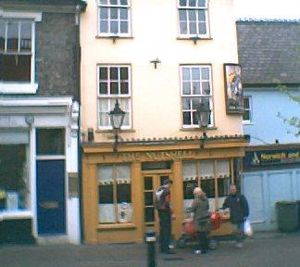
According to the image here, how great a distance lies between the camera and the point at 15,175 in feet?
50.7

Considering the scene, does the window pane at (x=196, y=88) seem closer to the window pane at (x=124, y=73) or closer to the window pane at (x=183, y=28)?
the window pane at (x=183, y=28)

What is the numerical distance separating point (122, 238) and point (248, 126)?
7.27 metres

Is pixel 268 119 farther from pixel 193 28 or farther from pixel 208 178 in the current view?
pixel 193 28

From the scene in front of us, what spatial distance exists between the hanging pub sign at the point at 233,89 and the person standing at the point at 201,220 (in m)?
4.33

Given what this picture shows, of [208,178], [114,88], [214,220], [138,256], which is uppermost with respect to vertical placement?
[114,88]

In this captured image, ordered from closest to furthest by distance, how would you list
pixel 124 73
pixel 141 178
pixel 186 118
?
pixel 141 178 → pixel 124 73 → pixel 186 118

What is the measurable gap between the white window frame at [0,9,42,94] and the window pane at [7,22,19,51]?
0.21 metres

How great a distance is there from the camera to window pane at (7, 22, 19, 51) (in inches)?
612

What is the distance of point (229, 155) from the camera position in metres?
16.8

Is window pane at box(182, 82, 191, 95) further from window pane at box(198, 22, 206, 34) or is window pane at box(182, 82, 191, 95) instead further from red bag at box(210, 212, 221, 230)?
red bag at box(210, 212, 221, 230)

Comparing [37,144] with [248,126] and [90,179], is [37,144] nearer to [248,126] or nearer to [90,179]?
[90,179]

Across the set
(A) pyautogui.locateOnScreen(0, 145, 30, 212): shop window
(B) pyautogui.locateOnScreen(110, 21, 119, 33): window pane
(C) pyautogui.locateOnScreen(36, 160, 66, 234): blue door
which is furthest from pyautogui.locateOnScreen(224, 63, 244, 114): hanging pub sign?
(A) pyautogui.locateOnScreen(0, 145, 30, 212): shop window

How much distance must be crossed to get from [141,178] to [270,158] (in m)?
5.37

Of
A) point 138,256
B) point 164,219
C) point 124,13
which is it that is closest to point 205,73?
point 124,13
